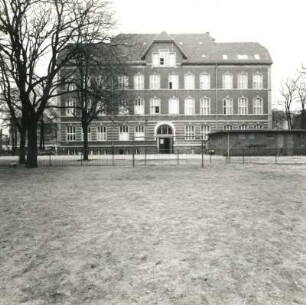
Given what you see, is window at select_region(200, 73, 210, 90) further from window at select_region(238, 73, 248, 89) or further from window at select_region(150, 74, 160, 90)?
window at select_region(150, 74, 160, 90)

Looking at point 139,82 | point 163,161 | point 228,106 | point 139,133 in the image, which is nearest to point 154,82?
point 139,82

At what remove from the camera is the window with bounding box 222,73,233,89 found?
54250 millimetres

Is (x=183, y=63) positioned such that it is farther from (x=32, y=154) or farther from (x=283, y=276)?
(x=283, y=276)

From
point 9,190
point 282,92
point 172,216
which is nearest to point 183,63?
point 282,92

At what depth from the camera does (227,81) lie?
5431cm

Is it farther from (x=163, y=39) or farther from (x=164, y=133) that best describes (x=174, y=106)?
(x=163, y=39)

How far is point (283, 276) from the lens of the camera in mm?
4305

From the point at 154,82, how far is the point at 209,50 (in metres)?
9.84

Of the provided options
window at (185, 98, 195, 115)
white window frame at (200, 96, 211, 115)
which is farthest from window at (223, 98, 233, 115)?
window at (185, 98, 195, 115)

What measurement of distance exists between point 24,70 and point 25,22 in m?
2.95

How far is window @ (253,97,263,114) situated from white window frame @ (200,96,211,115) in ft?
21.8

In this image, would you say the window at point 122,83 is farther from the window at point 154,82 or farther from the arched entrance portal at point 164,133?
the arched entrance portal at point 164,133

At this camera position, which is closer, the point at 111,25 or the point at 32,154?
the point at 111,25

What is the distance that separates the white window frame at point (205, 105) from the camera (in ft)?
177
